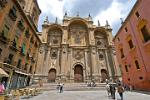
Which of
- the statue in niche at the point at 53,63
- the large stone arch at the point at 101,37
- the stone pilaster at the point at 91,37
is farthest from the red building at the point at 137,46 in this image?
the statue in niche at the point at 53,63

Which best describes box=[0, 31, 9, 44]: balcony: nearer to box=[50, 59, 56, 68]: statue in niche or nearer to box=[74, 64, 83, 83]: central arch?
box=[50, 59, 56, 68]: statue in niche

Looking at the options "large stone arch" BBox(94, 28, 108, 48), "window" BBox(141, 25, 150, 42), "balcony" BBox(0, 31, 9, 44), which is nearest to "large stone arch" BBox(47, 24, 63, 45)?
"large stone arch" BBox(94, 28, 108, 48)

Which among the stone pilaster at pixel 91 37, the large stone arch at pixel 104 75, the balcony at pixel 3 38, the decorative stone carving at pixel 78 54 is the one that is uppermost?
the stone pilaster at pixel 91 37

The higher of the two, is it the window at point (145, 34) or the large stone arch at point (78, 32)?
the large stone arch at point (78, 32)

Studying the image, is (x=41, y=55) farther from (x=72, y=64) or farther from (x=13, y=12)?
(x=13, y=12)

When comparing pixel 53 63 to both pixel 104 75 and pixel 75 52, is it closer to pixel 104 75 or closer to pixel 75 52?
pixel 75 52

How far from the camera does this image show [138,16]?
1470 cm

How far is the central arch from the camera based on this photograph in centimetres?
2920

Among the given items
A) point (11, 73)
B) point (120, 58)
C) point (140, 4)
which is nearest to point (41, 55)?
point (11, 73)

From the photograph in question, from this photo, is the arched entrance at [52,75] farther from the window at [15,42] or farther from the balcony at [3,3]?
the balcony at [3,3]

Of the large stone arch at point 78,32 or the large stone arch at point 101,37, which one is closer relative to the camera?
the large stone arch at point 78,32

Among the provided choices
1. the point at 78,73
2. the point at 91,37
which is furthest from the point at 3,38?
the point at 91,37

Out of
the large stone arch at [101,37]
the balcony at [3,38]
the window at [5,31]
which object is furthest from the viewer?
the large stone arch at [101,37]

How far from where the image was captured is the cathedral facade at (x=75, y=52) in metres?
28.5
